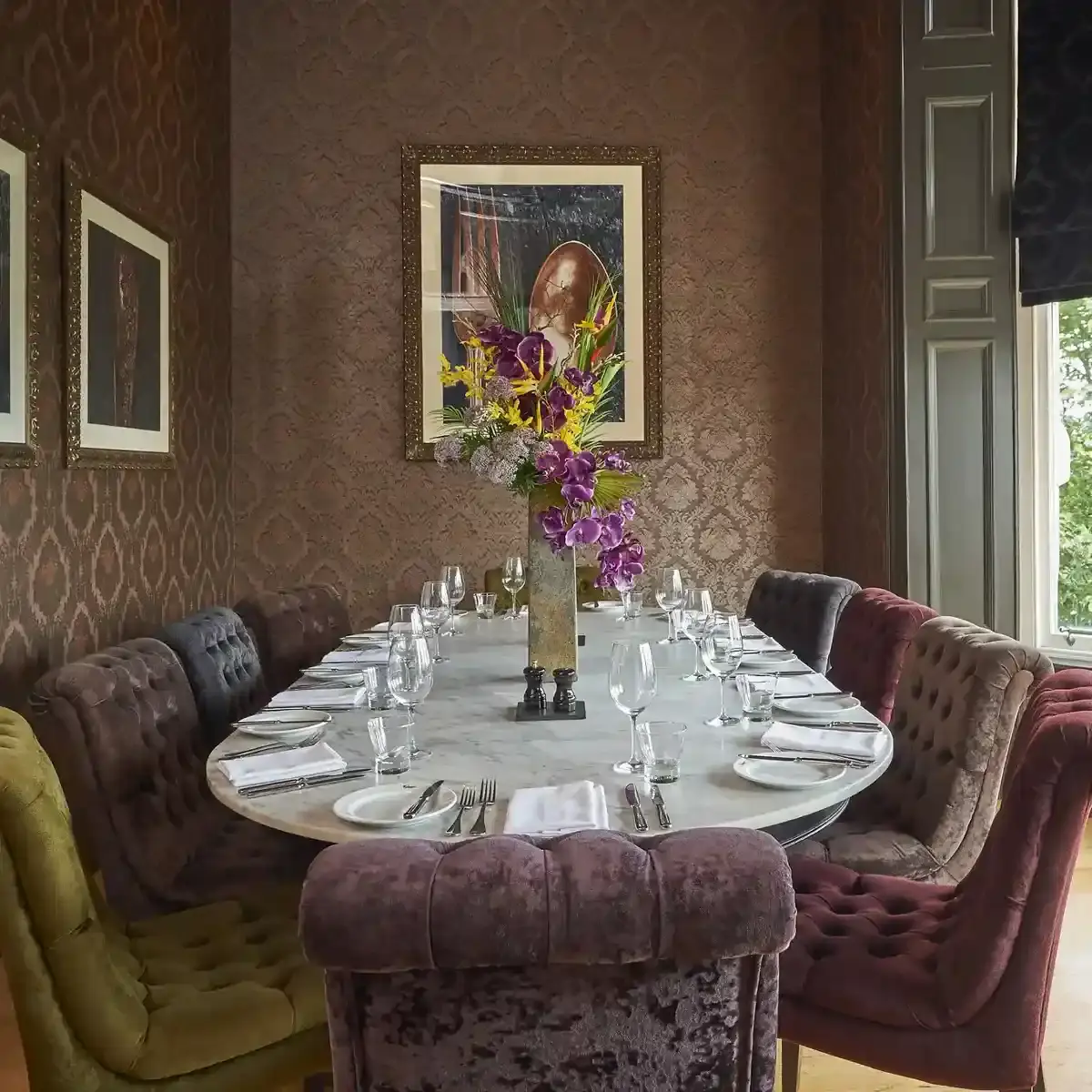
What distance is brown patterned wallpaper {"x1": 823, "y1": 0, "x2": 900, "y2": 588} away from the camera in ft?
13.6

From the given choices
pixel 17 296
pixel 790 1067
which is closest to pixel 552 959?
pixel 790 1067

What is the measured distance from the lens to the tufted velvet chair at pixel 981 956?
1.45 metres

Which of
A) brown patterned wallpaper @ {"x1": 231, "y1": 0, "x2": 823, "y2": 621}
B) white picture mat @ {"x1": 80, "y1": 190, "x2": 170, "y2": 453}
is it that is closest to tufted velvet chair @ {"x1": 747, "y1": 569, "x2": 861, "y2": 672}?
brown patterned wallpaper @ {"x1": 231, "y1": 0, "x2": 823, "y2": 621}

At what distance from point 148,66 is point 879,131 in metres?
2.80

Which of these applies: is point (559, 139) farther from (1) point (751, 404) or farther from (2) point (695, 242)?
(1) point (751, 404)

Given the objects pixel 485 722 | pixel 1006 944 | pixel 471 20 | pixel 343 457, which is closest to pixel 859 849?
pixel 1006 944

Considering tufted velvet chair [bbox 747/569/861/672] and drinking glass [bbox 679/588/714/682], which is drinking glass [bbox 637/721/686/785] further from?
tufted velvet chair [bbox 747/569/861/672]

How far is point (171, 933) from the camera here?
72.5 inches

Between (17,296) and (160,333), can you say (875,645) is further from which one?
(160,333)

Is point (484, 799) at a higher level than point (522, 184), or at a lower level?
lower

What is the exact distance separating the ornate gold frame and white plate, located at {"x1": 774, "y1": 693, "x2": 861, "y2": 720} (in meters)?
2.07

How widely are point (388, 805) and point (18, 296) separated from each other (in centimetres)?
201

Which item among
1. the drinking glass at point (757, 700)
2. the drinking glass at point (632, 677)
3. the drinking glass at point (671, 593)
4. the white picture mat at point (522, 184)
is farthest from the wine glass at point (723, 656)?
the white picture mat at point (522, 184)

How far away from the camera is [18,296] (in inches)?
110
